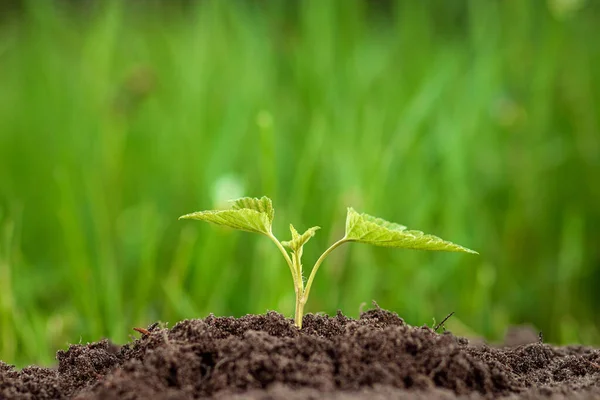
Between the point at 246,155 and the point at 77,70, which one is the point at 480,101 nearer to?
the point at 246,155

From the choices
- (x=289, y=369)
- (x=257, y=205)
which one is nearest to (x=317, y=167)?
(x=257, y=205)

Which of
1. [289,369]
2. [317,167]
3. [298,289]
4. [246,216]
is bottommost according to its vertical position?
[289,369]

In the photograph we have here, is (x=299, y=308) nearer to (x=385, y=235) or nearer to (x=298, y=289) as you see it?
(x=298, y=289)

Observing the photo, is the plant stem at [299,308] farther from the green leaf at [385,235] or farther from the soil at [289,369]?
the green leaf at [385,235]

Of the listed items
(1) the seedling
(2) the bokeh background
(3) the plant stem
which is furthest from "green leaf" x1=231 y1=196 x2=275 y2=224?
(2) the bokeh background

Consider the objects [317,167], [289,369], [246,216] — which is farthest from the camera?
[317,167]

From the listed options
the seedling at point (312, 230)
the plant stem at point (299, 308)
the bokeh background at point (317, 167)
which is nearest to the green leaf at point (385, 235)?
the seedling at point (312, 230)

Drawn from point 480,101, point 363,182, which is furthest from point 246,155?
point 480,101
